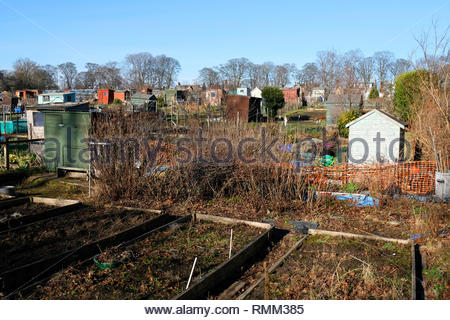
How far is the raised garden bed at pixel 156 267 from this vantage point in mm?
4355

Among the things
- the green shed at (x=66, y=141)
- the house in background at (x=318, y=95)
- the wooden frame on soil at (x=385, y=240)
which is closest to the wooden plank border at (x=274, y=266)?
the wooden frame on soil at (x=385, y=240)

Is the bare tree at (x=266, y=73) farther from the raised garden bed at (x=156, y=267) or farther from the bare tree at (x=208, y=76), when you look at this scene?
the raised garden bed at (x=156, y=267)

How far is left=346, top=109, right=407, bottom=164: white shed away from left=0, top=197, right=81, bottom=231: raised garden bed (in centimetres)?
869

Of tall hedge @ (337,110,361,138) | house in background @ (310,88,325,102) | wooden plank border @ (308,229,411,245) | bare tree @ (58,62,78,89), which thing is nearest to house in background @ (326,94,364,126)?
tall hedge @ (337,110,361,138)

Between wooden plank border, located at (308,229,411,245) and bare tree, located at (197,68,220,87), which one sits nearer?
wooden plank border, located at (308,229,411,245)

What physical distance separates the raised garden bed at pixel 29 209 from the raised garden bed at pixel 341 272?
15.8ft

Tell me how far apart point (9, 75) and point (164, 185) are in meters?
72.0

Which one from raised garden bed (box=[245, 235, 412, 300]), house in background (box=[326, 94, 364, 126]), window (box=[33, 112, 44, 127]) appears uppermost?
house in background (box=[326, 94, 364, 126])

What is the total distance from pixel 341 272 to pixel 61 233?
460 centimetres

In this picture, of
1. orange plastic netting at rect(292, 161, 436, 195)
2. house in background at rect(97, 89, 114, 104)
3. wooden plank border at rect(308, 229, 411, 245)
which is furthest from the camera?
house in background at rect(97, 89, 114, 104)

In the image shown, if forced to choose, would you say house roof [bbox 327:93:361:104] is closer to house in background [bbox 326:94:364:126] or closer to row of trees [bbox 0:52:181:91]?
house in background [bbox 326:94:364:126]

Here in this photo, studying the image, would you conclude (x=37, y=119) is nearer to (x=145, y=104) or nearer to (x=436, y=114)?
(x=145, y=104)

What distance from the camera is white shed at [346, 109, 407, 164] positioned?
11.8 meters
